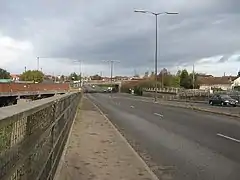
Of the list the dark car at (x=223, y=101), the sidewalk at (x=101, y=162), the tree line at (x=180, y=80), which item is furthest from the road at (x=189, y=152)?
the tree line at (x=180, y=80)

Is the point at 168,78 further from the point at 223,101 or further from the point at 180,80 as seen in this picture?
the point at 223,101

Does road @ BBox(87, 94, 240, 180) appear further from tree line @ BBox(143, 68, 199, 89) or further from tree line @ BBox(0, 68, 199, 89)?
tree line @ BBox(143, 68, 199, 89)

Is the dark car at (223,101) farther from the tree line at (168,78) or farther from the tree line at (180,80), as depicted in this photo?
the tree line at (180,80)

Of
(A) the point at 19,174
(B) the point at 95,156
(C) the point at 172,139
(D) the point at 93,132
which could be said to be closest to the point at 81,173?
(B) the point at 95,156

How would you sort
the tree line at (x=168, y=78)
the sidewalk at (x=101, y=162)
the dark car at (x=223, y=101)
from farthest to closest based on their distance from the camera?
the tree line at (x=168, y=78)
the dark car at (x=223, y=101)
the sidewalk at (x=101, y=162)

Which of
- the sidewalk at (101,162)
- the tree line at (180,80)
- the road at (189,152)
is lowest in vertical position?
the road at (189,152)

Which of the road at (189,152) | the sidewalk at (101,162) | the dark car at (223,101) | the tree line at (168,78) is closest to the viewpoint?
the sidewalk at (101,162)

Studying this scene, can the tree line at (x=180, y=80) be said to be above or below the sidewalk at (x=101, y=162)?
above

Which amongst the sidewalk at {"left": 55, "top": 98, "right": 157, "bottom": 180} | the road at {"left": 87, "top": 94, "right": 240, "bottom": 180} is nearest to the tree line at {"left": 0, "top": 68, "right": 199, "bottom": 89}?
the road at {"left": 87, "top": 94, "right": 240, "bottom": 180}

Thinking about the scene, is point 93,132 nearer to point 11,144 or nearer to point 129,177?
point 129,177

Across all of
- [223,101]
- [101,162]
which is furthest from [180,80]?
[101,162]

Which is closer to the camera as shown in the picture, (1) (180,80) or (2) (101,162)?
(2) (101,162)

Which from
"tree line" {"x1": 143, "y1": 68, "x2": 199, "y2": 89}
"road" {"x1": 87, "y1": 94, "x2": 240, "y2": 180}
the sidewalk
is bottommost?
"road" {"x1": 87, "y1": 94, "x2": 240, "y2": 180}

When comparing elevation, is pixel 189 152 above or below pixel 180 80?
below
